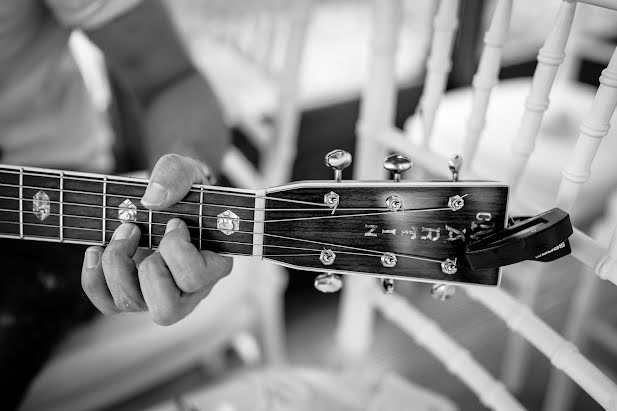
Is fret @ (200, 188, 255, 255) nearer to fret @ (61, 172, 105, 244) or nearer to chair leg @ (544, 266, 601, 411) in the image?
fret @ (61, 172, 105, 244)

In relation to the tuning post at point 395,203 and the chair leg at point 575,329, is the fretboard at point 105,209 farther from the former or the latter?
the chair leg at point 575,329

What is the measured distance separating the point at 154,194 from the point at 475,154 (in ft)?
1.68

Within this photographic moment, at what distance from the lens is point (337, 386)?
1001mm

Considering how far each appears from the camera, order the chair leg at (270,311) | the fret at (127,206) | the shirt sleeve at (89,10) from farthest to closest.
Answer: the chair leg at (270,311) < the shirt sleeve at (89,10) < the fret at (127,206)

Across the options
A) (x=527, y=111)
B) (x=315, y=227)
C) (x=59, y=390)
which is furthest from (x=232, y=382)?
(x=527, y=111)

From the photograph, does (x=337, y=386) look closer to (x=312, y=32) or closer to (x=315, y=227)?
(x=315, y=227)

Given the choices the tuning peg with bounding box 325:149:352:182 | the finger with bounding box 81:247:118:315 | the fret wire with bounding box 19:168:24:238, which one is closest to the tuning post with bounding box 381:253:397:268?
the tuning peg with bounding box 325:149:352:182

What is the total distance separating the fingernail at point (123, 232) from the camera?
0.66 m

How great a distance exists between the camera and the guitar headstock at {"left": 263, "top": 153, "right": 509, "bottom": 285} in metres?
0.61

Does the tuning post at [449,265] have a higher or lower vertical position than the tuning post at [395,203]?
lower

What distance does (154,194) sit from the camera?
24.8 inches

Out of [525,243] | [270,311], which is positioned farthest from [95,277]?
[270,311]

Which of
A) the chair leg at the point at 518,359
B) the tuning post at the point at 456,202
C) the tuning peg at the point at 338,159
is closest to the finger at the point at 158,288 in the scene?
the tuning peg at the point at 338,159

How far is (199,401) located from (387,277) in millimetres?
Result: 516
